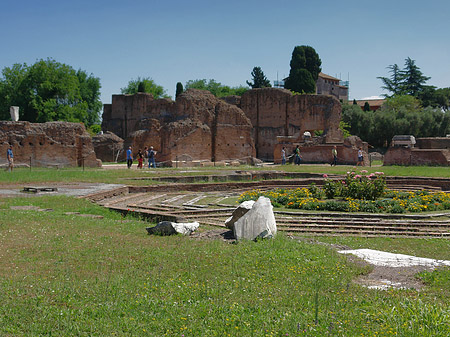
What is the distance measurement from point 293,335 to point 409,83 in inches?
2883

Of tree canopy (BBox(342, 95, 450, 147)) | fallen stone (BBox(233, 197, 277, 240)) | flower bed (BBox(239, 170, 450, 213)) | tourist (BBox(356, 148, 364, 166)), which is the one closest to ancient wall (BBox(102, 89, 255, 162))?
tourist (BBox(356, 148, 364, 166))

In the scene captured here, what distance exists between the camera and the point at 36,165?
2567cm

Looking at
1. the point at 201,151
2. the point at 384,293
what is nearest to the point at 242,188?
the point at 384,293

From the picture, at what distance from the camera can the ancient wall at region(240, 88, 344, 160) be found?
4297 cm

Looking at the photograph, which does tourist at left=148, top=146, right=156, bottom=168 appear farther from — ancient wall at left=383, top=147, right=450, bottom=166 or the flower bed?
the flower bed

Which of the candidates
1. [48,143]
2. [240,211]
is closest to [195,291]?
[240,211]

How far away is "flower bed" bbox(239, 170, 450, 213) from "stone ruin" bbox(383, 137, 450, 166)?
1460cm

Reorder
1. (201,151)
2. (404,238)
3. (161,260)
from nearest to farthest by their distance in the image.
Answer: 1. (161,260)
2. (404,238)
3. (201,151)

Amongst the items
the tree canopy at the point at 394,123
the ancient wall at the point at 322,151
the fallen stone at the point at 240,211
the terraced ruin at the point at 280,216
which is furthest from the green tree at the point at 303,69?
the fallen stone at the point at 240,211

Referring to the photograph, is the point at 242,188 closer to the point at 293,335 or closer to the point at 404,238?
the point at 404,238

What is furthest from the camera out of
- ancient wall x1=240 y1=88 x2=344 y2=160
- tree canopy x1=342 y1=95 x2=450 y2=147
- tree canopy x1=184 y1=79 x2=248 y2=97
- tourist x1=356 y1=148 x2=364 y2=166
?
tree canopy x1=184 y1=79 x2=248 y2=97

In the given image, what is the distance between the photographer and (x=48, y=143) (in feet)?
85.8

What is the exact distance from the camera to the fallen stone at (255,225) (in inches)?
289

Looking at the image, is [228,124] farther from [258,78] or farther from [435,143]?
[258,78]
